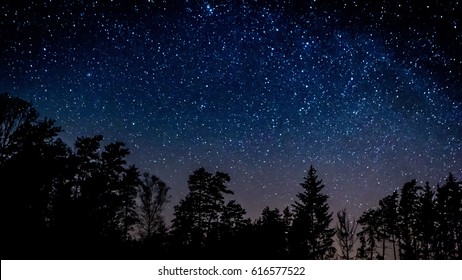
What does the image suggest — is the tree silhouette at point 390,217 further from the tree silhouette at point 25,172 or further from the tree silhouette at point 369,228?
the tree silhouette at point 25,172

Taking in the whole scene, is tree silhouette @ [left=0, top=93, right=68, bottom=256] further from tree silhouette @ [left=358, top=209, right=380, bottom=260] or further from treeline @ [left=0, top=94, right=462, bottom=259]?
tree silhouette @ [left=358, top=209, right=380, bottom=260]

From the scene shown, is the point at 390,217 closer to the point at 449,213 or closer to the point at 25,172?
the point at 449,213

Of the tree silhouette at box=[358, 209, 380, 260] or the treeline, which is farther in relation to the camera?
the tree silhouette at box=[358, 209, 380, 260]

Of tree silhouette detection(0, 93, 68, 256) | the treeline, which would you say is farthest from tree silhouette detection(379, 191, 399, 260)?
tree silhouette detection(0, 93, 68, 256)

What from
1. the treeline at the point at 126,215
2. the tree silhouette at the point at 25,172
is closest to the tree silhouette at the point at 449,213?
the treeline at the point at 126,215

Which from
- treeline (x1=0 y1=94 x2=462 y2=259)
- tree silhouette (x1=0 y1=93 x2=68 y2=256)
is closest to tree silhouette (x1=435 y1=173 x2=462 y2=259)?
treeline (x1=0 y1=94 x2=462 y2=259)

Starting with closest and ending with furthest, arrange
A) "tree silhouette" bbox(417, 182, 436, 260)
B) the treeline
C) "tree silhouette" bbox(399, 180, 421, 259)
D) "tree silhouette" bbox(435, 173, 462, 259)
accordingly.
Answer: the treeline
"tree silhouette" bbox(435, 173, 462, 259)
"tree silhouette" bbox(417, 182, 436, 260)
"tree silhouette" bbox(399, 180, 421, 259)

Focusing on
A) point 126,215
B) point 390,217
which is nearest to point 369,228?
point 390,217

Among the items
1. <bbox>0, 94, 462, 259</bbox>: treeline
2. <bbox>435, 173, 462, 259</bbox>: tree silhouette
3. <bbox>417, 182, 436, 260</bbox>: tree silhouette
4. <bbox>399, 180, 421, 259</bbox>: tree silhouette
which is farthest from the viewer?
<bbox>399, 180, 421, 259</bbox>: tree silhouette

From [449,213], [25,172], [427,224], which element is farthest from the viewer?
[427,224]

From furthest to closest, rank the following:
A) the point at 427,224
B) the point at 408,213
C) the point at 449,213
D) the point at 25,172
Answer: the point at 408,213 → the point at 427,224 → the point at 449,213 → the point at 25,172

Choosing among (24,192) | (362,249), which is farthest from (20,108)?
(362,249)
